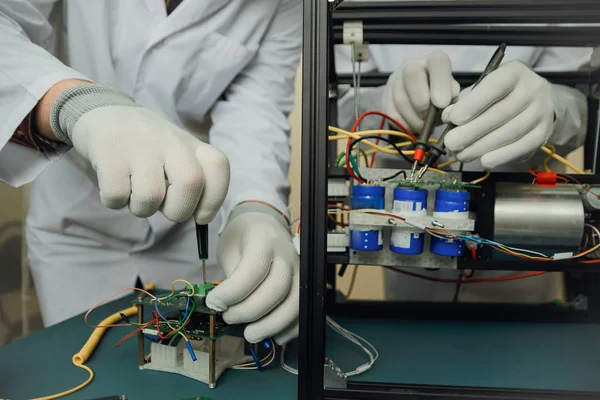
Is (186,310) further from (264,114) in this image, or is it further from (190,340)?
(264,114)

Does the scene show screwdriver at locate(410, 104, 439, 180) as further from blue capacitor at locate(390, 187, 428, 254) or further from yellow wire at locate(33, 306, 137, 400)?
yellow wire at locate(33, 306, 137, 400)

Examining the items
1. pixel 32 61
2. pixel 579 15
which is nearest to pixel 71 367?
pixel 32 61

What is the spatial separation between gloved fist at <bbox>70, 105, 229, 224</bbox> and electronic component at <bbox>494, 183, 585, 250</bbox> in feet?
1.65

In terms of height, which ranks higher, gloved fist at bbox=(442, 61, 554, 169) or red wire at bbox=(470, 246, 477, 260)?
gloved fist at bbox=(442, 61, 554, 169)

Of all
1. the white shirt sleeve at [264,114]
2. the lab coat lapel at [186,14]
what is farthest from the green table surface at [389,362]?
the lab coat lapel at [186,14]

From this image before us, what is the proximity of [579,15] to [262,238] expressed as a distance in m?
0.70

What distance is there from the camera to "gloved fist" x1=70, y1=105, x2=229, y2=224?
0.63 metres

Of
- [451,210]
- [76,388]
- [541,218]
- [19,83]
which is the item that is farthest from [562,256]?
[19,83]

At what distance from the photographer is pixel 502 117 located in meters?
0.73

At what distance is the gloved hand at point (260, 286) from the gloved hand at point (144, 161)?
0.11 meters

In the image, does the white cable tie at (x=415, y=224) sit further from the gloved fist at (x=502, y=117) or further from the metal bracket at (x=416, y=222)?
the gloved fist at (x=502, y=117)

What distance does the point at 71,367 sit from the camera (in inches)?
27.2

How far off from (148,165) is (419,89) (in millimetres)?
565

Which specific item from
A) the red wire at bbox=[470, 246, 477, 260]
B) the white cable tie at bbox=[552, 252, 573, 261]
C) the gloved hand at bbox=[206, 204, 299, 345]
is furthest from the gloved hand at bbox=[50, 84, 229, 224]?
the white cable tie at bbox=[552, 252, 573, 261]
